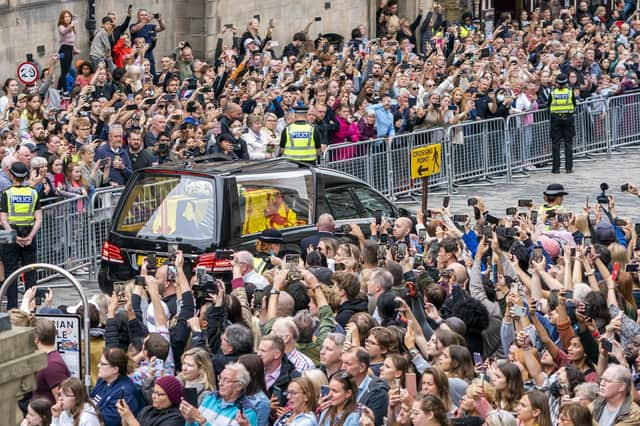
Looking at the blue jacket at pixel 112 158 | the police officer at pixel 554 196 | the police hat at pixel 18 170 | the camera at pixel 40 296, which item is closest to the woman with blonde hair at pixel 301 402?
the camera at pixel 40 296

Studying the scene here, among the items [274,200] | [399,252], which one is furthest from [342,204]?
[399,252]

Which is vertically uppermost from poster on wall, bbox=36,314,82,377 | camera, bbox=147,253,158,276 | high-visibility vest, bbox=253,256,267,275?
camera, bbox=147,253,158,276

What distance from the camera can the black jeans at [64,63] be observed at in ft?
85.1

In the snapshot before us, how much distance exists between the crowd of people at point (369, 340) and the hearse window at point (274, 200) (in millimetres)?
656

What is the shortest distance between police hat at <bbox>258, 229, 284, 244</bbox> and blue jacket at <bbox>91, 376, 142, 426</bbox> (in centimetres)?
471

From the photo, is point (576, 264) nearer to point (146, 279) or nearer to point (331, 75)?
point (146, 279)

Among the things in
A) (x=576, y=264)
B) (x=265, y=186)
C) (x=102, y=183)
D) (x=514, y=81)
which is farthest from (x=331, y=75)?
(x=576, y=264)

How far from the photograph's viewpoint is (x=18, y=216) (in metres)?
17.2

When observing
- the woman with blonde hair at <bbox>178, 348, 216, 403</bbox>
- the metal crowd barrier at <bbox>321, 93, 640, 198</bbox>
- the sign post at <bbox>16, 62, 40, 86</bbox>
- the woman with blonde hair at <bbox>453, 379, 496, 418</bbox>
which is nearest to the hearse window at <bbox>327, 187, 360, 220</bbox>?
the metal crowd barrier at <bbox>321, 93, 640, 198</bbox>

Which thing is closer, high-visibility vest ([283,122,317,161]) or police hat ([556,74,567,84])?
high-visibility vest ([283,122,317,161])

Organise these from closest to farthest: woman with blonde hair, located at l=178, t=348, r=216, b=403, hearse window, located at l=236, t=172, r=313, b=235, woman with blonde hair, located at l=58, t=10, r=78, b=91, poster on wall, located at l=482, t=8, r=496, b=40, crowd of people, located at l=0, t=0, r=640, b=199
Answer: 1. woman with blonde hair, located at l=178, t=348, r=216, b=403
2. hearse window, located at l=236, t=172, r=313, b=235
3. crowd of people, located at l=0, t=0, r=640, b=199
4. woman with blonde hair, located at l=58, t=10, r=78, b=91
5. poster on wall, located at l=482, t=8, r=496, b=40

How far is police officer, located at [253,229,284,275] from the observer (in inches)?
609

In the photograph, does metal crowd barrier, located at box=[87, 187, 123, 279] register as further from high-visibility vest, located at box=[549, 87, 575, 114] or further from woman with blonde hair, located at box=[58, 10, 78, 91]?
high-visibility vest, located at box=[549, 87, 575, 114]

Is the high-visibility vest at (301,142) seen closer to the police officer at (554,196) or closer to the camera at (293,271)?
the police officer at (554,196)
